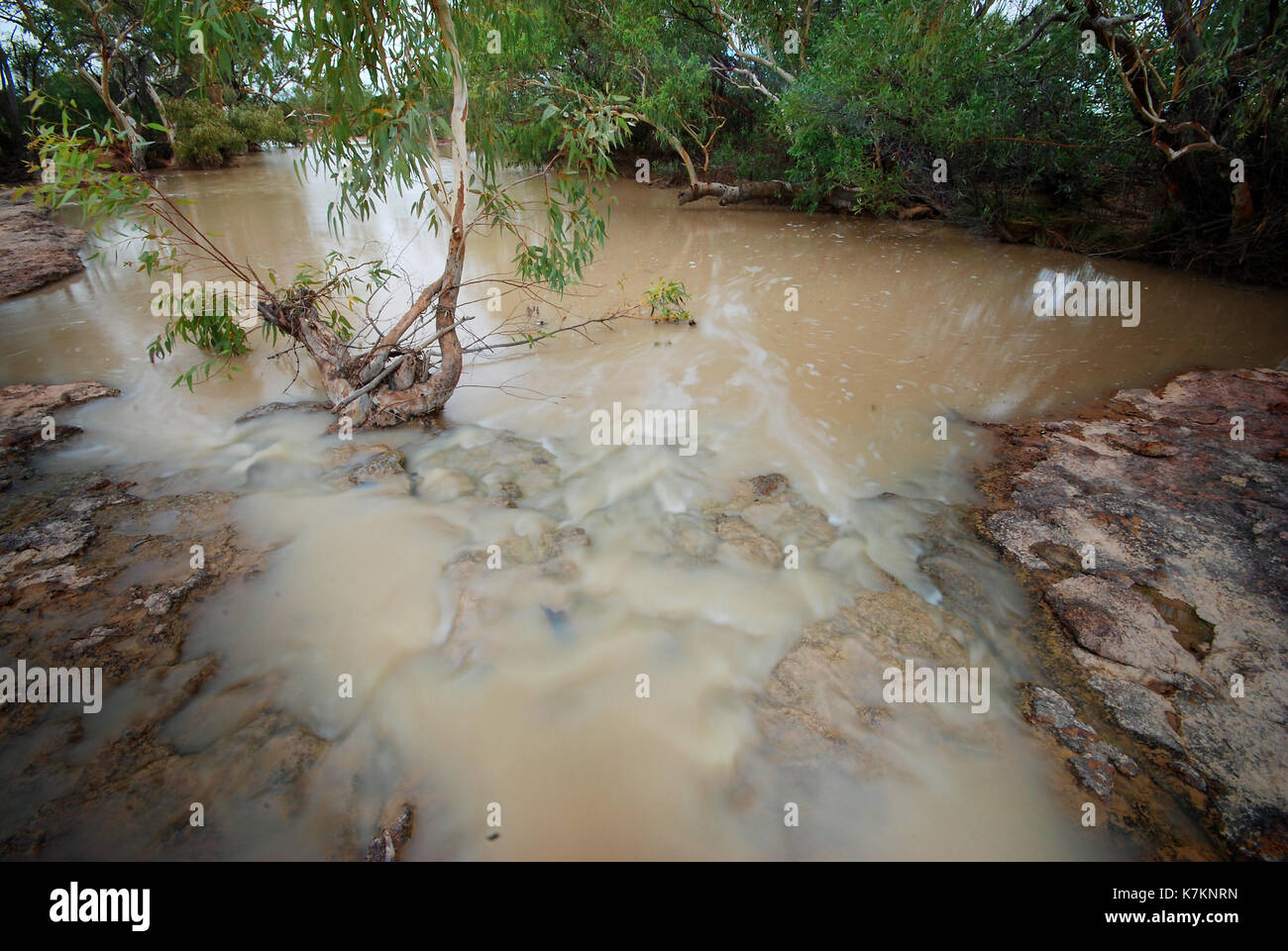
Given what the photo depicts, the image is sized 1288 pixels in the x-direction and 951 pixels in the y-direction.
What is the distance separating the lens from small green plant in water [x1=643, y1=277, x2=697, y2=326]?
253 inches

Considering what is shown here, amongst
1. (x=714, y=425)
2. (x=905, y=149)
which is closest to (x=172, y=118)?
(x=905, y=149)

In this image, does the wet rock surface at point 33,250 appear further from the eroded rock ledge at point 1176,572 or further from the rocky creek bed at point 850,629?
the eroded rock ledge at point 1176,572

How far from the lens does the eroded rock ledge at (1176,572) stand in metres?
2.23

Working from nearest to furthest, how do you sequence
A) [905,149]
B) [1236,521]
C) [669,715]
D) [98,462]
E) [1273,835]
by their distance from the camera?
1. [1273,835]
2. [669,715]
3. [1236,521]
4. [98,462]
5. [905,149]

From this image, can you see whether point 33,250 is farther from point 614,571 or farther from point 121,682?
point 614,571

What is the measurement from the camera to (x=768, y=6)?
11344 mm

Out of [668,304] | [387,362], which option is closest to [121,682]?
[387,362]

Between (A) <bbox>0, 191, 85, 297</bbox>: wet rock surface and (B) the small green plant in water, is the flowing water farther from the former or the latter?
(A) <bbox>0, 191, 85, 297</bbox>: wet rock surface

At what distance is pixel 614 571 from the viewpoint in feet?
10.5

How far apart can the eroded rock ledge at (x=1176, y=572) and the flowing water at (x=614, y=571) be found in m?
0.33
